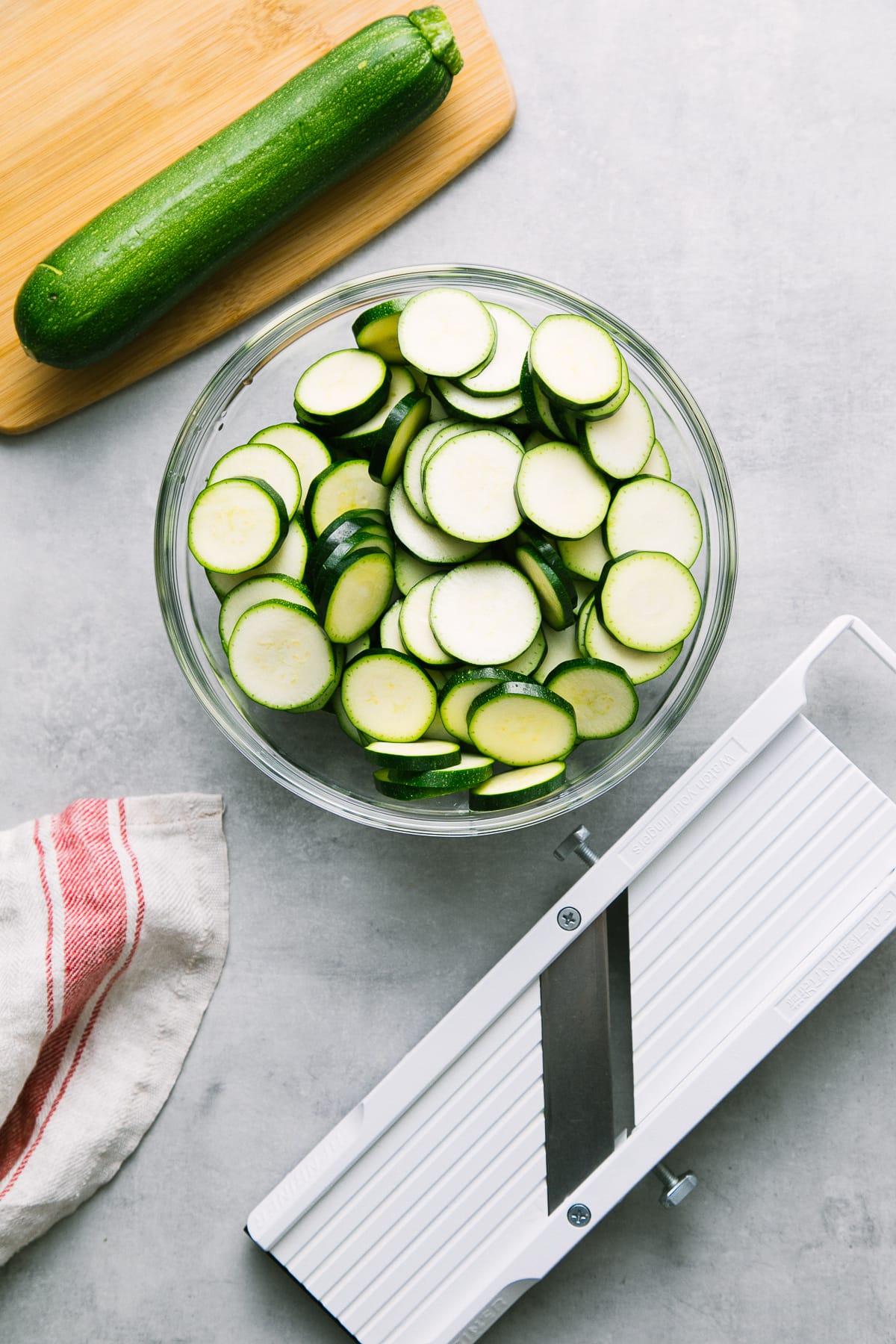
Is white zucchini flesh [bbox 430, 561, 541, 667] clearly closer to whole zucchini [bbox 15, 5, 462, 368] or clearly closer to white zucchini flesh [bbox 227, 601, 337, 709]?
white zucchini flesh [bbox 227, 601, 337, 709]

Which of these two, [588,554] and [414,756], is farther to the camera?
[588,554]

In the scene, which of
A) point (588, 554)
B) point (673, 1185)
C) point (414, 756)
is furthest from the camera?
point (673, 1185)

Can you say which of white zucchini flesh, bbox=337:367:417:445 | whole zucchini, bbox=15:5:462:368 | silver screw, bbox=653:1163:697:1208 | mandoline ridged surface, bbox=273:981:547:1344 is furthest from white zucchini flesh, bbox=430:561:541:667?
silver screw, bbox=653:1163:697:1208

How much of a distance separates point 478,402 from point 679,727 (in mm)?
588

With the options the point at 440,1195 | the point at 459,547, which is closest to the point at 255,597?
the point at 459,547

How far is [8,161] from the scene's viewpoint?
1.47 meters

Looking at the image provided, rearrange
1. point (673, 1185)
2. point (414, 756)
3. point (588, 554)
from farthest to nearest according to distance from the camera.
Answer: point (673, 1185) → point (588, 554) → point (414, 756)

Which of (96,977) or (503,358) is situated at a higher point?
(503,358)

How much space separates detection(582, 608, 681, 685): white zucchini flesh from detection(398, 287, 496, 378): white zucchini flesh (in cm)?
36

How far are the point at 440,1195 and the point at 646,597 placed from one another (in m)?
0.89

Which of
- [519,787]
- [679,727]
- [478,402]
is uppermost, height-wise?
[478,402]

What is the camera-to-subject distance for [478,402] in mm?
1294

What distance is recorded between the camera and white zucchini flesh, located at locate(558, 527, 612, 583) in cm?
133

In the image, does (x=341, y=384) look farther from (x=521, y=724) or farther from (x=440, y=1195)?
(x=440, y=1195)
